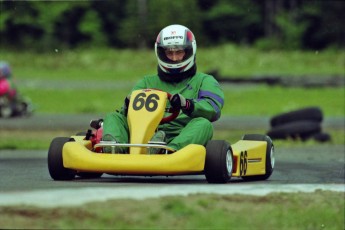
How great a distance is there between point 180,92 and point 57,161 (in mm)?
1299

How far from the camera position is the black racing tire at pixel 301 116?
1596 centimetres

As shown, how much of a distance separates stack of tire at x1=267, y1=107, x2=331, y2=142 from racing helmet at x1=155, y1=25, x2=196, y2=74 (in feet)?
22.1

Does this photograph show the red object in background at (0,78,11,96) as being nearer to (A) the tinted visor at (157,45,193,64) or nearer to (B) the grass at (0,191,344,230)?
(A) the tinted visor at (157,45,193,64)

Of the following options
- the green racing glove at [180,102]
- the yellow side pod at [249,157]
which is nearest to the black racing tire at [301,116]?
the yellow side pod at [249,157]

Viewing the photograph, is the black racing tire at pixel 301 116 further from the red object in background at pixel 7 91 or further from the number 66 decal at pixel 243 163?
the red object in background at pixel 7 91

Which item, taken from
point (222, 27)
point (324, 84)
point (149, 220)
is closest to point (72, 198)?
point (149, 220)

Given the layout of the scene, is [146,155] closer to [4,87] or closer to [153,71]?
[4,87]

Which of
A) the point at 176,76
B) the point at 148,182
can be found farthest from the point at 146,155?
the point at 176,76

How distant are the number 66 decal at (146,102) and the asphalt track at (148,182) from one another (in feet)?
2.06

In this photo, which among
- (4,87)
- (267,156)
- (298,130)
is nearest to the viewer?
(267,156)

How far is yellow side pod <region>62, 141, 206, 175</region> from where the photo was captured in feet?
27.7

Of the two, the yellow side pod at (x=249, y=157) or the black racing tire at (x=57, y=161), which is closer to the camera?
the black racing tire at (x=57, y=161)

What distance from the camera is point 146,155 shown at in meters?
8.54

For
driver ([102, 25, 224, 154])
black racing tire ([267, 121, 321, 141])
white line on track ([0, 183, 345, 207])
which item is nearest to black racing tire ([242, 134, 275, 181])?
driver ([102, 25, 224, 154])
